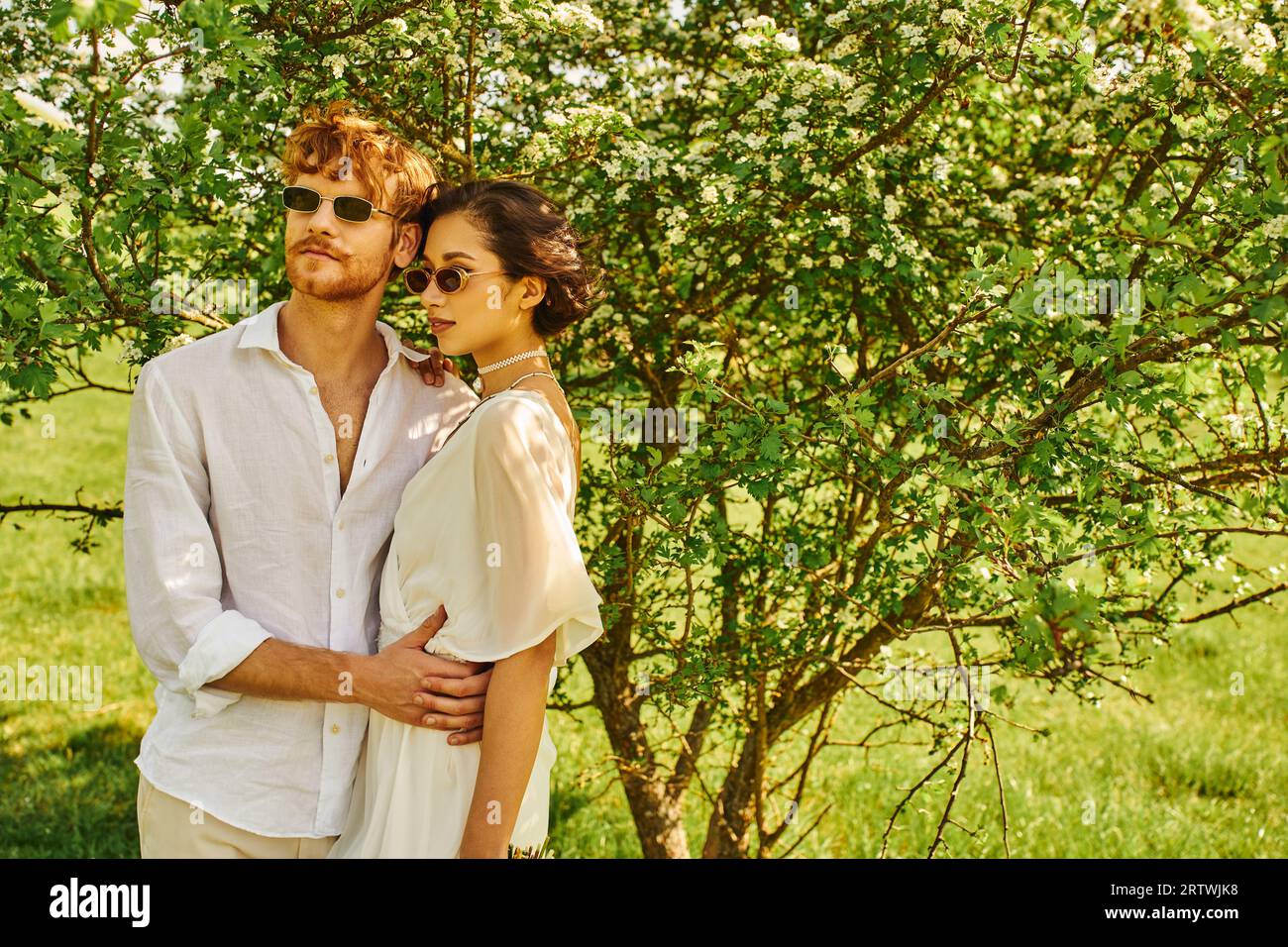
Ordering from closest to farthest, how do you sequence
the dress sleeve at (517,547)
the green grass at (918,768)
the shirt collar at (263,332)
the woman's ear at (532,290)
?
the dress sleeve at (517,547)
the shirt collar at (263,332)
the woman's ear at (532,290)
the green grass at (918,768)

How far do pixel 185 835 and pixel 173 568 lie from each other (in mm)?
596

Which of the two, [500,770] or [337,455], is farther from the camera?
[337,455]

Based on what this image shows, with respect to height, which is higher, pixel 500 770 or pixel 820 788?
pixel 500 770

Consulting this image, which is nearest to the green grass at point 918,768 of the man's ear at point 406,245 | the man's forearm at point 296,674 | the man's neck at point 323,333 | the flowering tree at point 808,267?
the flowering tree at point 808,267

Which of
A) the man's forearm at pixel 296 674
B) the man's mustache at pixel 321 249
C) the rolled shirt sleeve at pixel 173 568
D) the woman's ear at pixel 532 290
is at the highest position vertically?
the man's mustache at pixel 321 249

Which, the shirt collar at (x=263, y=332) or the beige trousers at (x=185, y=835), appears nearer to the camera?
the beige trousers at (x=185, y=835)

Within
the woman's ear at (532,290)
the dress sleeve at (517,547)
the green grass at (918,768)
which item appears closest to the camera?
the dress sleeve at (517,547)

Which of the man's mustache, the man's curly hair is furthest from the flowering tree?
the man's mustache

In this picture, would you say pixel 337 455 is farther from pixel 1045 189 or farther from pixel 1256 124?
→ pixel 1045 189

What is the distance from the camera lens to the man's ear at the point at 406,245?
2.73 meters

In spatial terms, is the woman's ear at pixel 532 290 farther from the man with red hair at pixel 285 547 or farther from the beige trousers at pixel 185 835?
the beige trousers at pixel 185 835
